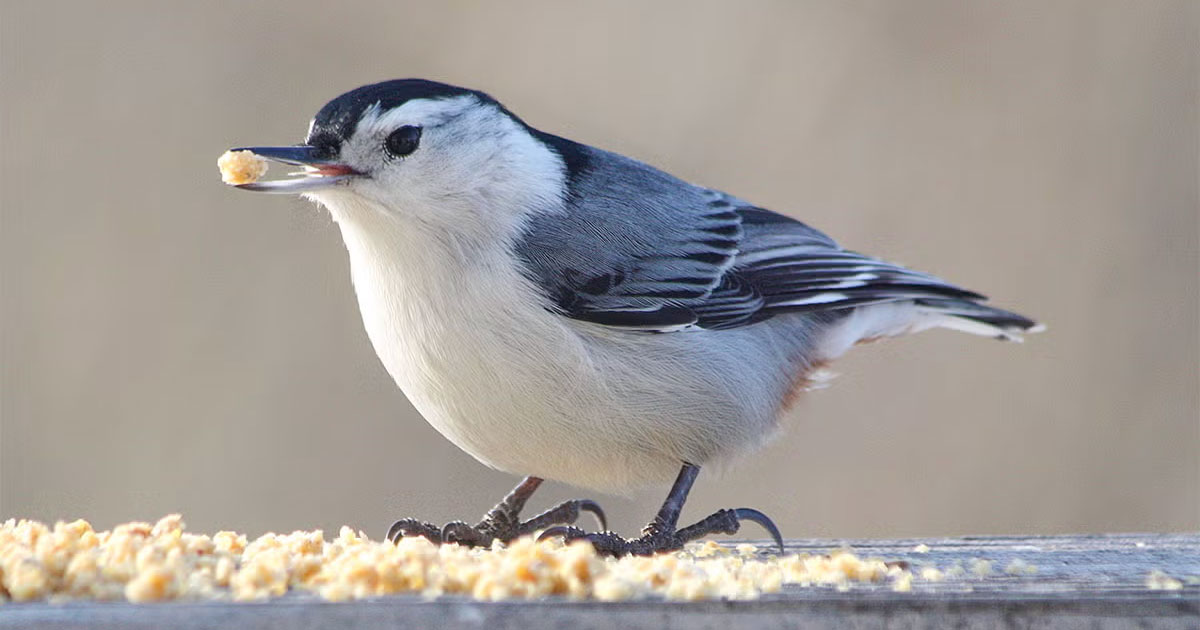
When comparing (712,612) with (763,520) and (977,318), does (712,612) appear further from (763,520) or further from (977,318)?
(977,318)

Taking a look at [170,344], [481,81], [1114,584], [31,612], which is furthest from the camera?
[481,81]

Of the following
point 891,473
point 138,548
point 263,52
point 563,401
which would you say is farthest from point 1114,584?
point 263,52

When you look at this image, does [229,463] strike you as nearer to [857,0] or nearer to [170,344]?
[170,344]

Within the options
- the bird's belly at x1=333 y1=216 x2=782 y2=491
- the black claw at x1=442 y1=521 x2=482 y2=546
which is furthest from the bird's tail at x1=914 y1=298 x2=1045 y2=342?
the black claw at x1=442 y1=521 x2=482 y2=546

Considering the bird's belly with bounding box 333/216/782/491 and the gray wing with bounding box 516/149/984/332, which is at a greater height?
the gray wing with bounding box 516/149/984/332

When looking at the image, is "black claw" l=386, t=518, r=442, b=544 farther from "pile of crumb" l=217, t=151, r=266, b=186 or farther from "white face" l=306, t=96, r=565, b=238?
"pile of crumb" l=217, t=151, r=266, b=186

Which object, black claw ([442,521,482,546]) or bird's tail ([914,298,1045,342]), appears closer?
black claw ([442,521,482,546])

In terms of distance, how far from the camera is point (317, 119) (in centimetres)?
255

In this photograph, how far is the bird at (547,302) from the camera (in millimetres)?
2508

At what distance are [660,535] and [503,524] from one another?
43 centimetres

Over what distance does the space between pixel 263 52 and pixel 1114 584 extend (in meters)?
3.94

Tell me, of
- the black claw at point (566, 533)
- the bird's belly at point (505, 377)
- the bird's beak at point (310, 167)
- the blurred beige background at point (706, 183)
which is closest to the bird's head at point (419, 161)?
the bird's beak at point (310, 167)

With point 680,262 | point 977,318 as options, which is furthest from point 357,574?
point 977,318

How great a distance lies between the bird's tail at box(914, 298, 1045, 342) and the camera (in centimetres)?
324
